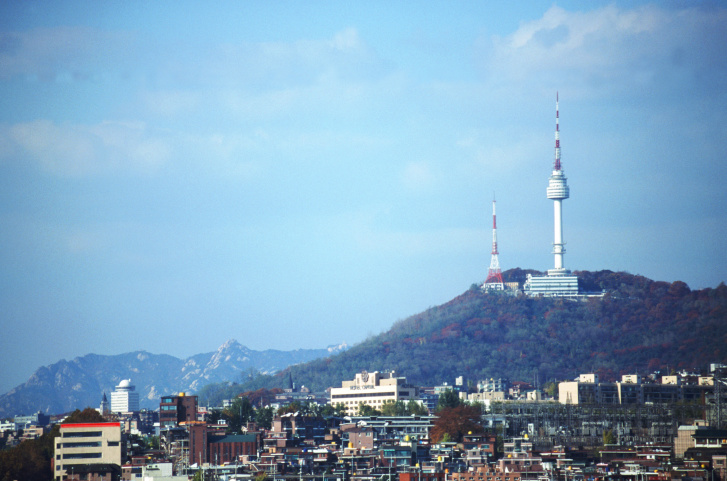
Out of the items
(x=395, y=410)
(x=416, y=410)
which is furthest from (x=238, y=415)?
(x=416, y=410)

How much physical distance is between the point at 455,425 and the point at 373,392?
36.6 meters

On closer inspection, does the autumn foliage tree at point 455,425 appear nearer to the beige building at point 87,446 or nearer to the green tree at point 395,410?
the green tree at point 395,410

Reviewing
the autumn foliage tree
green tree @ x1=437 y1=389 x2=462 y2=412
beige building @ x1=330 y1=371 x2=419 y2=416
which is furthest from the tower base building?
the autumn foliage tree

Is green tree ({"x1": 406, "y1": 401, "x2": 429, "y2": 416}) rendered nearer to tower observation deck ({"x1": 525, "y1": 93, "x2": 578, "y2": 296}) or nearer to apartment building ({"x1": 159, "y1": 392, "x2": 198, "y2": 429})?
apartment building ({"x1": 159, "y1": 392, "x2": 198, "y2": 429})

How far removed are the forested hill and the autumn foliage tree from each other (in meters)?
58.7

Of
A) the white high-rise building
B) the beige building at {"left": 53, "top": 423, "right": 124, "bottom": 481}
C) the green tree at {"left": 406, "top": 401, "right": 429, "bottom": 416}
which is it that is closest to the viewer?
the beige building at {"left": 53, "top": 423, "right": 124, "bottom": 481}

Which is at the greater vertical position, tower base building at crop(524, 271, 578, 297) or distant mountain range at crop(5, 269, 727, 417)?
tower base building at crop(524, 271, 578, 297)

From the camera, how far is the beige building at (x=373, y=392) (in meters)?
116

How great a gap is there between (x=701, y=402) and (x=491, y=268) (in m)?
77.0

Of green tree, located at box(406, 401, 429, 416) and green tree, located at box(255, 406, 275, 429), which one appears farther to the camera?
green tree, located at box(406, 401, 429, 416)

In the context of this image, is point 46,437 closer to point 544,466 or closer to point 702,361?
point 544,466

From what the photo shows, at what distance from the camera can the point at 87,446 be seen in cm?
6109

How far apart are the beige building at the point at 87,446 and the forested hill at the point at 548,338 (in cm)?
8979

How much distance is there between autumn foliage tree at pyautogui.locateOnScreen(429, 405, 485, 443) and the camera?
80.6 meters
